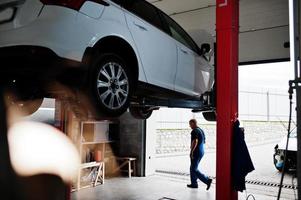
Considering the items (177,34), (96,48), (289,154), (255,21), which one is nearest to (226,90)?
(177,34)

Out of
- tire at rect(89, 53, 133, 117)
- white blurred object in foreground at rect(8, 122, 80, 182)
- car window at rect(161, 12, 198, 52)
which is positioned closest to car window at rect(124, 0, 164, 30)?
car window at rect(161, 12, 198, 52)

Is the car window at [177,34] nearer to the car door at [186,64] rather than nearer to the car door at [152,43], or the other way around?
the car door at [186,64]

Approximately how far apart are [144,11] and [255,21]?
352 centimetres

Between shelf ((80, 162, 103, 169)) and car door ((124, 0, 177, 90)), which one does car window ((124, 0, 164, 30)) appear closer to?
car door ((124, 0, 177, 90))

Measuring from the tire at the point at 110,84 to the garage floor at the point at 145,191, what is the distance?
3571 mm

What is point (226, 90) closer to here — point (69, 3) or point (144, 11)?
point (144, 11)

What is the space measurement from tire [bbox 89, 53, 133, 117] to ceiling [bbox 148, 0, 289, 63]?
10.0 feet

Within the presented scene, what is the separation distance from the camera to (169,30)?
3.44m

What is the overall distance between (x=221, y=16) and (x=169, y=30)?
0.65 m

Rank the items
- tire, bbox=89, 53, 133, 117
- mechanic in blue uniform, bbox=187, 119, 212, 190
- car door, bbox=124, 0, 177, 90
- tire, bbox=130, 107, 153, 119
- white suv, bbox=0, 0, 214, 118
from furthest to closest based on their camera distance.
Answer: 1. mechanic in blue uniform, bbox=187, 119, 212, 190
2. tire, bbox=130, 107, 153, 119
3. car door, bbox=124, 0, 177, 90
4. tire, bbox=89, 53, 133, 117
5. white suv, bbox=0, 0, 214, 118

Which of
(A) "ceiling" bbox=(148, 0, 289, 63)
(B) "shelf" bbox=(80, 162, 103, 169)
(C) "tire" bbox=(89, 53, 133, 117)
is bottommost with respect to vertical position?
(B) "shelf" bbox=(80, 162, 103, 169)

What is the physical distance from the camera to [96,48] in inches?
91.1

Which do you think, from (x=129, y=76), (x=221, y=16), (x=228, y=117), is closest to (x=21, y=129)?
(x=129, y=76)

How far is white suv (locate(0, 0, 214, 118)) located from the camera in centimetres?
196
